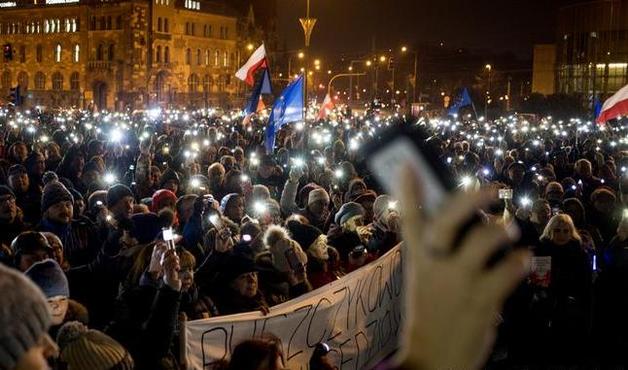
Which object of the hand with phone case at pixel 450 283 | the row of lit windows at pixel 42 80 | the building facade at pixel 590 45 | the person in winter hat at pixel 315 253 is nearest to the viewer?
the hand with phone case at pixel 450 283

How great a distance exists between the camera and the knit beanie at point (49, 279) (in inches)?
161

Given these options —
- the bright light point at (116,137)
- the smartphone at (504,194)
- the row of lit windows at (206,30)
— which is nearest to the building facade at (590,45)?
the row of lit windows at (206,30)

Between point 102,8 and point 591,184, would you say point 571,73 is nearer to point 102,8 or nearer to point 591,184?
point 102,8

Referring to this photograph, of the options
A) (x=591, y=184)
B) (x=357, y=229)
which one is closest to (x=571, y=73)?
(x=591, y=184)

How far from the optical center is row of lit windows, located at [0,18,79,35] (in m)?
87.1

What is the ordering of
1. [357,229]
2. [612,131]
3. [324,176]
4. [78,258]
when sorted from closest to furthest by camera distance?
Result: [78,258], [357,229], [324,176], [612,131]

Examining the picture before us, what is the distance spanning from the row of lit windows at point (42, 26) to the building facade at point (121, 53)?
4.1 inches

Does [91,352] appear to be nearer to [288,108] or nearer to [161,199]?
[161,199]

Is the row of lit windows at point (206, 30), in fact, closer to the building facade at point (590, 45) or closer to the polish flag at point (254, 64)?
the building facade at point (590, 45)

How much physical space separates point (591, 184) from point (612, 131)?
14694 millimetres

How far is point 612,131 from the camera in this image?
2617cm

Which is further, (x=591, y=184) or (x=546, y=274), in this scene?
(x=591, y=184)

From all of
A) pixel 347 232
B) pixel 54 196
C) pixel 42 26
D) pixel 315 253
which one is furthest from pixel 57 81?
pixel 315 253

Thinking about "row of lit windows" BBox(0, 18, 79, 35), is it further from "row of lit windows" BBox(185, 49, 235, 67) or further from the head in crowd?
the head in crowd
